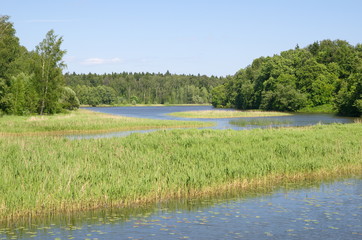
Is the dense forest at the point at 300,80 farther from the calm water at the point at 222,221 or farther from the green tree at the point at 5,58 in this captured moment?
the calm water at the point at 222,221

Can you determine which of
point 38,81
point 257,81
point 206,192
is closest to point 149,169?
point 206,192

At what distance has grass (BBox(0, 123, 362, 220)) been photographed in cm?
1373

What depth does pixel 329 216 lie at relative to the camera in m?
13.1

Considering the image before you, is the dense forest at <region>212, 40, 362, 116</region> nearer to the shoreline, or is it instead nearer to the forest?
the forest

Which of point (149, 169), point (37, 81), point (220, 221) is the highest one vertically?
point (37, 81)

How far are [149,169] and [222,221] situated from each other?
540 cm

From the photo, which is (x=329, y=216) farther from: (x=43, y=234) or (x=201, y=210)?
(x=43, y=234)

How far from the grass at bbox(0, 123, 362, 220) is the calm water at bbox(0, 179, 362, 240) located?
73cm

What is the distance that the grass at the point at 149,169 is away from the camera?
13734 millimetres

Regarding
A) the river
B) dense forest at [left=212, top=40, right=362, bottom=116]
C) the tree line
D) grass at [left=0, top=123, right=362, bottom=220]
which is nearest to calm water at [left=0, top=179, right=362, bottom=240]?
the river

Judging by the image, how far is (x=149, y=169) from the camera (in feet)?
56.6

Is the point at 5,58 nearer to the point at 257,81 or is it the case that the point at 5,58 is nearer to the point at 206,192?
the point at 206,192

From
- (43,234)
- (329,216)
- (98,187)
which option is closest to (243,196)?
(329,216)

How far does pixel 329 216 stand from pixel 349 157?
10736mm
